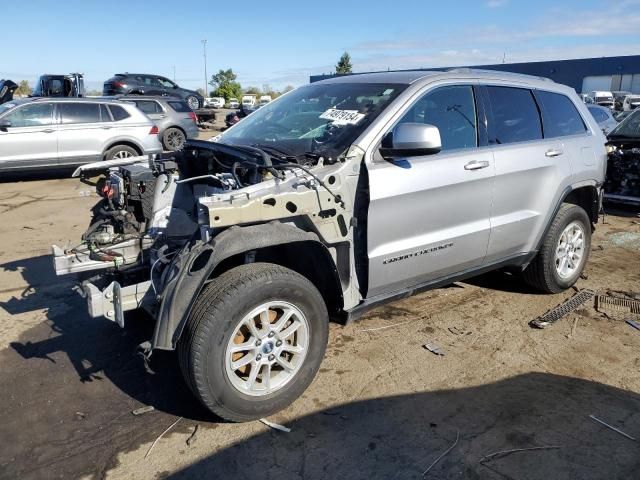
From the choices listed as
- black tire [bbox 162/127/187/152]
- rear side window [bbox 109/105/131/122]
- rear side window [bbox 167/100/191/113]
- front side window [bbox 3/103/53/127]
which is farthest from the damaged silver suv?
rear side window [bbox 167/100/191/113]

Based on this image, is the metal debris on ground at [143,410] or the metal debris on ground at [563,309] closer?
the metal debris on ground at [143,410]

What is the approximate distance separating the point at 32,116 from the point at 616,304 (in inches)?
413

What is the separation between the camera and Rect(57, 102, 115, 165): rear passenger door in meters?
10.8

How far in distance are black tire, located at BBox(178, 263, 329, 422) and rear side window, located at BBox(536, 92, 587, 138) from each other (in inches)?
111

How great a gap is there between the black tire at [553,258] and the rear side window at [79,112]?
948cm

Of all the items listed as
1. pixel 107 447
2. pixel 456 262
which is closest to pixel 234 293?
pixel 107 447

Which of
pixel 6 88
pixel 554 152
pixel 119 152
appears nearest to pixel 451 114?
pixel 554 152

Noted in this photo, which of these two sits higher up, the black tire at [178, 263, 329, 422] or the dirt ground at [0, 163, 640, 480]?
the black tire at [178, 263, 329, 422]

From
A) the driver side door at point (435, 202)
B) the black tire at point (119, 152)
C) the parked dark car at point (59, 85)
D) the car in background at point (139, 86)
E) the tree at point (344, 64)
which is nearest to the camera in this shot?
the driver side door at point (435, 202)

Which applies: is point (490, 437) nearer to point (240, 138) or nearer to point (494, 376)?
point (494, 376)

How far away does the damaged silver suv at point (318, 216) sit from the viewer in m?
2.92

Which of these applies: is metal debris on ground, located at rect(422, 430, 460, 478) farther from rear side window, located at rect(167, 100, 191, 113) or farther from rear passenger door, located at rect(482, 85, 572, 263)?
rear side window, located at rect(167, 100, 191, 113)

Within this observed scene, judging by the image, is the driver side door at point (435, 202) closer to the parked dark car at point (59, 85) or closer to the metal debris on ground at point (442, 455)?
the metal debris on ground at point (442, 455)

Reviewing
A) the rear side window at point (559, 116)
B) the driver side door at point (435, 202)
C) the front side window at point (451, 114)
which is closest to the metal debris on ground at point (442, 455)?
the driver side door at point (435, 202)
